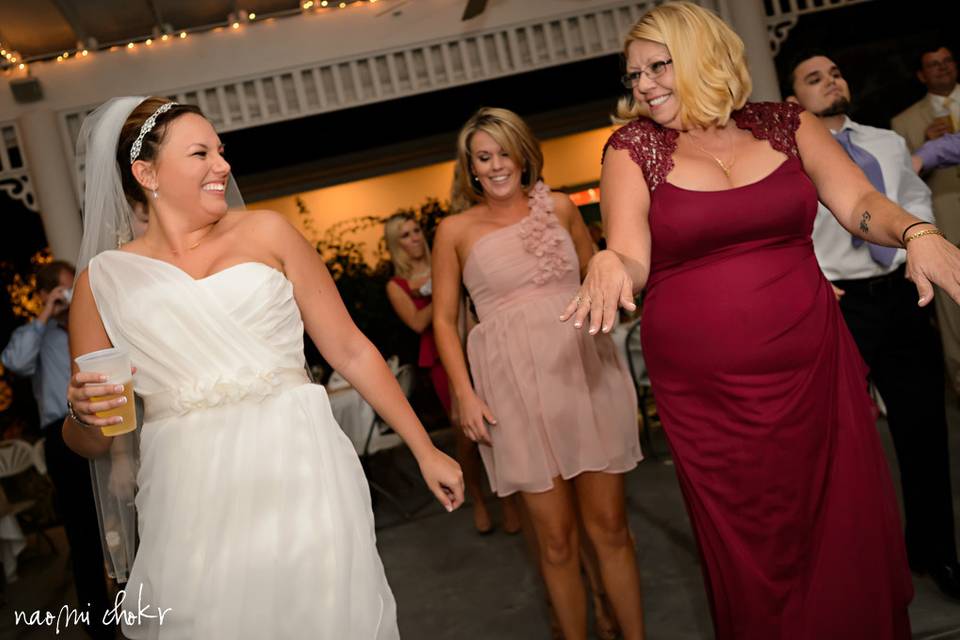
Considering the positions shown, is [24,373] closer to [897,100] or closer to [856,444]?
[856,444]

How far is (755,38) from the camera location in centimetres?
595

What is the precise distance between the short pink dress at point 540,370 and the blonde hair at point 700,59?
3.11 ft

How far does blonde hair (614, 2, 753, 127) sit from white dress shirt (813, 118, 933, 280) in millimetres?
1119

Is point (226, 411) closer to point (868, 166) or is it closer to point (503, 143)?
point (503, 143)

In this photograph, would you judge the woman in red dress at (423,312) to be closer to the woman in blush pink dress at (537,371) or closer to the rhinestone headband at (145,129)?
the woman in blush pink dress at (537,371)

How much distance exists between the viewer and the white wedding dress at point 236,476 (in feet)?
6.28

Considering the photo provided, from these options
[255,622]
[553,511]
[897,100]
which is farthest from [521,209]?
[897,100]

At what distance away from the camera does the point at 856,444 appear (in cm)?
224

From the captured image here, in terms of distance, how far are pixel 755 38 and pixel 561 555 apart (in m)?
4.21

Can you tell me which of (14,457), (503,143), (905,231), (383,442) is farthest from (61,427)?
(905,231)

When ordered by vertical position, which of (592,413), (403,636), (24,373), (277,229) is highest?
(277,229)

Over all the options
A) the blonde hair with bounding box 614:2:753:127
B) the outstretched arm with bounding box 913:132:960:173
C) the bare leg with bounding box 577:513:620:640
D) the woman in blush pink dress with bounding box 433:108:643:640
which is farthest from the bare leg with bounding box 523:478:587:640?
the outstretched arm with bounding box 913:132:960:173

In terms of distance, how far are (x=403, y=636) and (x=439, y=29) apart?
3.81m

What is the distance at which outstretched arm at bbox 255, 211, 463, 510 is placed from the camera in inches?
84.1
